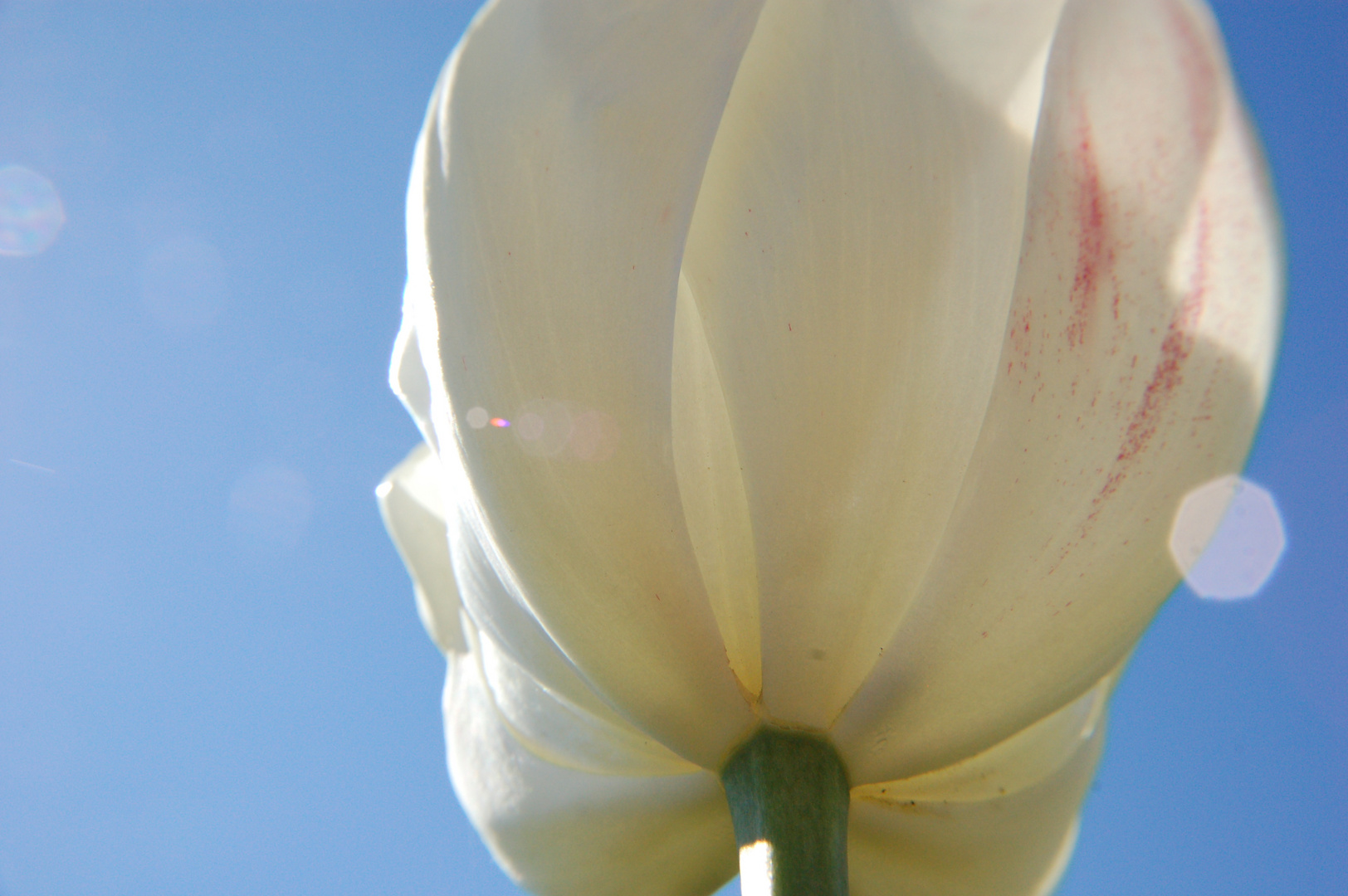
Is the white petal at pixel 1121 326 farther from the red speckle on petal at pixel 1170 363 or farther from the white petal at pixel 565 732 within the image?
the white petal at pixel 565 732

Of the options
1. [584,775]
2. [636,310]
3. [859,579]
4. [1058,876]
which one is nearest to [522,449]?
[636,310]

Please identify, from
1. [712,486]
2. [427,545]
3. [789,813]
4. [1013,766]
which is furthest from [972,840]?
[427,545]

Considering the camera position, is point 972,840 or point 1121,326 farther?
point 972,840

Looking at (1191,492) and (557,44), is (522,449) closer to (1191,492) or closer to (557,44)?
(557,44)

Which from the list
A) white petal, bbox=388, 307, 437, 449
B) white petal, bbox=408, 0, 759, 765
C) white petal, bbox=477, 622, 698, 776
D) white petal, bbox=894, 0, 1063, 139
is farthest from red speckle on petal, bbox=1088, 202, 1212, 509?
white petal, bbox=388, 307, 437, 449

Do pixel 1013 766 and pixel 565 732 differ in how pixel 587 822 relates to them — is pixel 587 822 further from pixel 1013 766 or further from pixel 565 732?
pixel 1013 766
